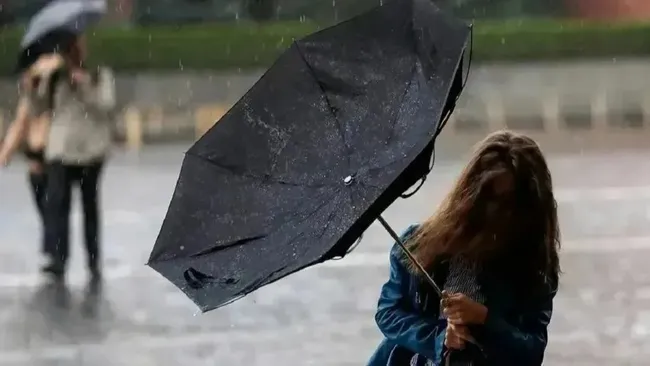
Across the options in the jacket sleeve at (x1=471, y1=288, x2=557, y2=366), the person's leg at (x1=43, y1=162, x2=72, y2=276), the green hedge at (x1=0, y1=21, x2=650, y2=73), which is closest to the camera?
the jacket sleeve at (x1=471, y1=288, x2=557, y2=366)

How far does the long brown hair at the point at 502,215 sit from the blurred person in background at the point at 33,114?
2231 millimetres

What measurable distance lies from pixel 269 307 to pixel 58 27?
1.09 metres

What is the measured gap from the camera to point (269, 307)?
332cm

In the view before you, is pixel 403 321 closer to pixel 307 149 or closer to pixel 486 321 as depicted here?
pixel 486 321

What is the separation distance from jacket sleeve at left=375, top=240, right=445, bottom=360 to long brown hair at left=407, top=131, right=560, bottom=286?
0.13ft

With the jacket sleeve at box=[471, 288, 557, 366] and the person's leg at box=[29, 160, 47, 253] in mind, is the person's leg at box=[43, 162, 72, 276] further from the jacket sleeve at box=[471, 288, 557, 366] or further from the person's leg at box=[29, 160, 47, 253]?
the jacket sleeve at box=[471, 288, 557, 366]

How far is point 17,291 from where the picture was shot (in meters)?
3.54

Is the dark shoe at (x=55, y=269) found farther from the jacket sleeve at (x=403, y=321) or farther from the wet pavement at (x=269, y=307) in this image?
the jacket sleeve at (x=403, y=321)

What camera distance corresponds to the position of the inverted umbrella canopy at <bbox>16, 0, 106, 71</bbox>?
3383 millimetres

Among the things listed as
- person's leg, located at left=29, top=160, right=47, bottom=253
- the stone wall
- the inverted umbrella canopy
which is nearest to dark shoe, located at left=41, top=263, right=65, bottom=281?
person's leg, located at left=29, top=160, right=47, bottom=253

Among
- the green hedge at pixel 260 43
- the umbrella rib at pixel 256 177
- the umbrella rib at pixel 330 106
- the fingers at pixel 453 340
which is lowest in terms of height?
the green hedge at pixel 260 43

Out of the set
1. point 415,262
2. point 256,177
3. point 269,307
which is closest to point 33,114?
point 269,307

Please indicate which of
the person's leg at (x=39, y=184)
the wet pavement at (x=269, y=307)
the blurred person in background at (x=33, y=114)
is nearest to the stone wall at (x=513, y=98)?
the wet pavement at (x=269, y=307)

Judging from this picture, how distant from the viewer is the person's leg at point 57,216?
3.52m
